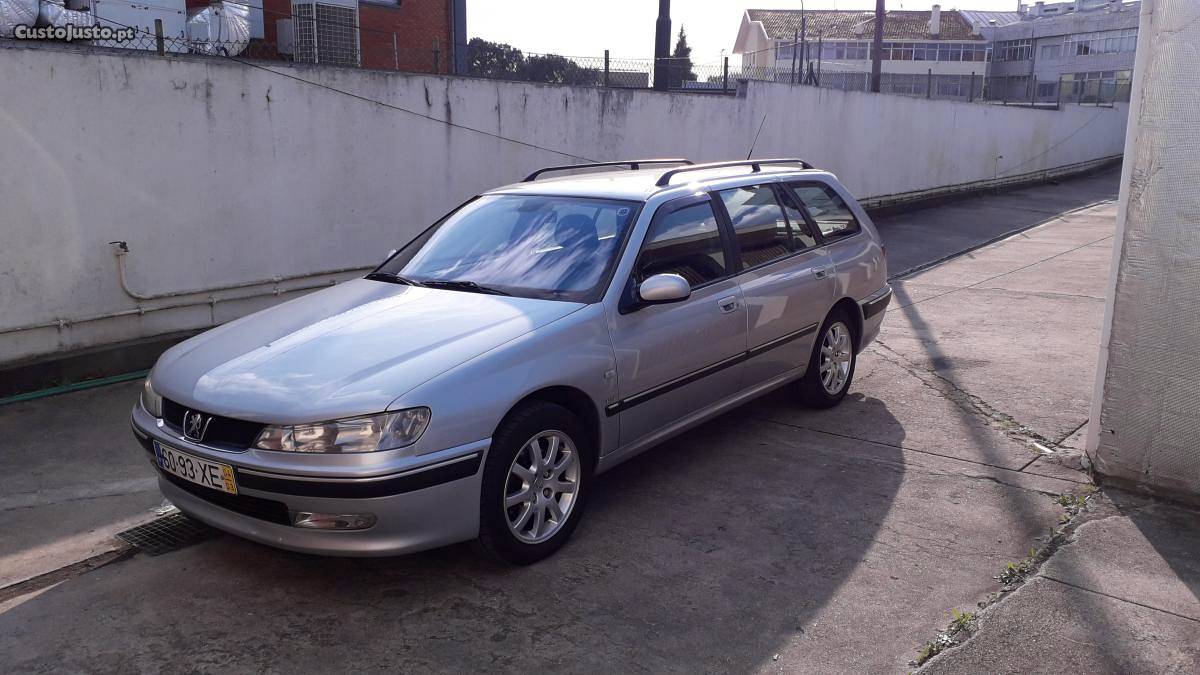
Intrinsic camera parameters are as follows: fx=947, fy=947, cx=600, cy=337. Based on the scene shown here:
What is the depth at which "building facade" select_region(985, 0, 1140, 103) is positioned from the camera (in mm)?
57562

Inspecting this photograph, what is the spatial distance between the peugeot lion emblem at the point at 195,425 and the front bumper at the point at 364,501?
4 cm

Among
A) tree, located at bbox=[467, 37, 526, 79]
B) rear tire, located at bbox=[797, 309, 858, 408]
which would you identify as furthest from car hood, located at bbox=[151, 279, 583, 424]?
tree, located at bbox=[467, 37, 526, 79]

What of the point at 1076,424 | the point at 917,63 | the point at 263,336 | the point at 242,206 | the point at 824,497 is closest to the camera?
the point at 263,336

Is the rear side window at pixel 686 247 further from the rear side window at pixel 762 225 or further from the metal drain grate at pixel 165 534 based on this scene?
the metal drain grate at pixel 165 534

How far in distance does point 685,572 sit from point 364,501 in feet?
4.58

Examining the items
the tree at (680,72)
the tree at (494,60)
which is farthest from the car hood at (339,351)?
the tree at (680,72)

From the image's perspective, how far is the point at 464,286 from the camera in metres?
4.64

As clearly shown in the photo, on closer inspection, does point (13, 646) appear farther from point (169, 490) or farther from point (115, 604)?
point (169, 490)

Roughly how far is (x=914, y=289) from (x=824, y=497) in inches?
255

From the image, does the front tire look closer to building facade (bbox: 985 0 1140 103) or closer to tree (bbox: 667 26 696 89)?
tree (bbox: 667 26 696 89)

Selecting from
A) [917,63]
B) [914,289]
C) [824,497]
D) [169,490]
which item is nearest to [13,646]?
[169,490]

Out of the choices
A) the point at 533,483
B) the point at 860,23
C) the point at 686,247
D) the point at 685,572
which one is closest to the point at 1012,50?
the point at 860,23

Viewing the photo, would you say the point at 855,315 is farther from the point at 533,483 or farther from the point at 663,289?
the point at 533,483

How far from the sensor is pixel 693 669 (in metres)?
3.30
